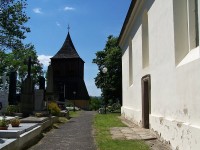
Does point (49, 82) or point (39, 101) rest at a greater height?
point (49, 82)

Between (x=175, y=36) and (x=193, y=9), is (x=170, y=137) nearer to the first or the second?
(x=175, y=36)

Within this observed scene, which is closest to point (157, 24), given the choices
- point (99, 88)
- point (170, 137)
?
point (170, 137)

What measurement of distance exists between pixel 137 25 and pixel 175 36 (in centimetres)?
842

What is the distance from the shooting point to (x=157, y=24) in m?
13.0

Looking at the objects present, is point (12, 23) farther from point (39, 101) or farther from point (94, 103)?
point (94, 103)

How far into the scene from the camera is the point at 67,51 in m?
75.9

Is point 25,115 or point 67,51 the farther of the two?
point 67,51

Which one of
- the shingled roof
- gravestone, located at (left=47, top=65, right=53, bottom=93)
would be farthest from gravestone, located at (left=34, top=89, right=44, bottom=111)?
the shingled roof

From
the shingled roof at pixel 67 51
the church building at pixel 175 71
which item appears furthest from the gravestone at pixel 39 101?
the shingled roof at pixel 67 51

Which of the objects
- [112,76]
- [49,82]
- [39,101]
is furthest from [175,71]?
[112,76]

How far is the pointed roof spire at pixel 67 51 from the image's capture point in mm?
73956

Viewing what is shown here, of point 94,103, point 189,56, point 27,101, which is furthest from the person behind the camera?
point 94,103

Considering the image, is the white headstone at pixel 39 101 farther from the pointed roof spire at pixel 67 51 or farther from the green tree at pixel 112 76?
the pointed roof spire at pixel 67 51

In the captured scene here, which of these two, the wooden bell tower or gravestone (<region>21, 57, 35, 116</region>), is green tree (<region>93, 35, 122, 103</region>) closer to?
gravestone (<region>21, 57, 35, 116</region>)
